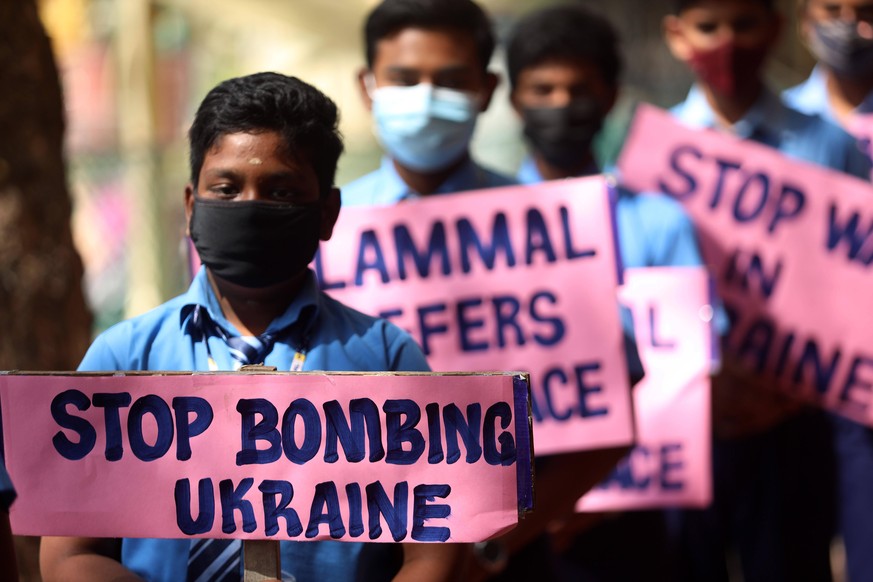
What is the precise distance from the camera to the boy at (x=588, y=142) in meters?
4.64

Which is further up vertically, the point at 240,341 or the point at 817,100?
the point at 817,100

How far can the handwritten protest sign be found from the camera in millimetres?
2582

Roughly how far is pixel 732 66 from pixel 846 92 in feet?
2.00

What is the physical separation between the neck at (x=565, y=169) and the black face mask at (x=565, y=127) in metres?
0.05

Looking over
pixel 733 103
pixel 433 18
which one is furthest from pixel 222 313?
pixel 733 103

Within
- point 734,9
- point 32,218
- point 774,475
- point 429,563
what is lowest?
point 774,475

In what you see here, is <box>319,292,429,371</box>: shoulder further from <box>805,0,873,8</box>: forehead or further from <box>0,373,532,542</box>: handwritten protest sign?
<box>805,0,873,8</box>: forehead

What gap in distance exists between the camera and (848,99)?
586 centimetres

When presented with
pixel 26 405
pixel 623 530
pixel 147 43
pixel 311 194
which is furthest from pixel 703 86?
pixel 147 43

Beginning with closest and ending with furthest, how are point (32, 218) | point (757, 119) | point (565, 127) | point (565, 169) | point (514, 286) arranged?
point (514, 286), point (565, 127), point (565, 169), point (32, 218), point (757, 119)

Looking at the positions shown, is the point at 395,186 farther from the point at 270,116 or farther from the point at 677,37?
the point at 677,37

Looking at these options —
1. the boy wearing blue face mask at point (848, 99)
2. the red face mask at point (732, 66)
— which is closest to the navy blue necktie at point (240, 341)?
the boy wearing blue face mask at point (848, 99)

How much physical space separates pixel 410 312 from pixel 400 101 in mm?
609

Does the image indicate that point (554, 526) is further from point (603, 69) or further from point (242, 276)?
point (242, 276)
